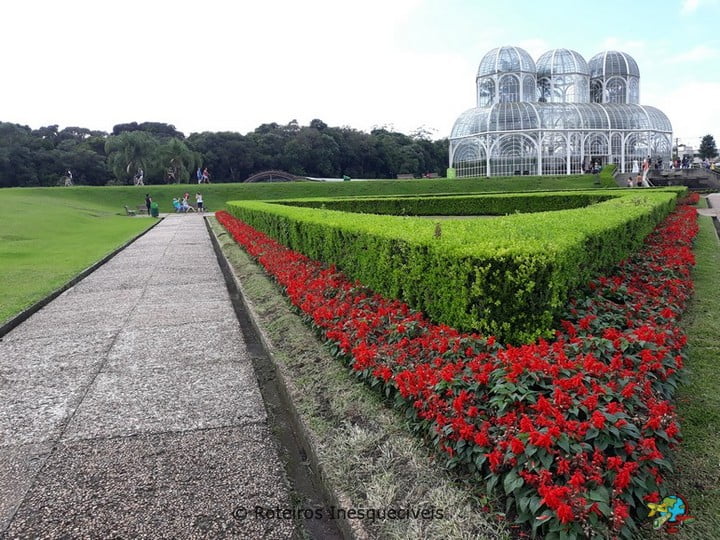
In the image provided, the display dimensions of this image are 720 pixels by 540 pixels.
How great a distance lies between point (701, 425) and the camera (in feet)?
10.1

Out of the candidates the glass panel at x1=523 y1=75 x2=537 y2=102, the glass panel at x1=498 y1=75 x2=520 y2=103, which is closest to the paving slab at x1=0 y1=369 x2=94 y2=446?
the glass panel at x1=498 y1=75 x2=520 y2=103

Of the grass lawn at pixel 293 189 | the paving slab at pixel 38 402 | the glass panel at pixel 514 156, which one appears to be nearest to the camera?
the paving slab at pixel 38 402

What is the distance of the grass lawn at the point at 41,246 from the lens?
8211mm

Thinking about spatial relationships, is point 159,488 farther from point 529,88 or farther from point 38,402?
point 529,88

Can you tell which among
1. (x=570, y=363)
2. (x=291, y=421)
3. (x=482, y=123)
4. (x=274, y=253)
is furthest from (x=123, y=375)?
(x=482, y=123)

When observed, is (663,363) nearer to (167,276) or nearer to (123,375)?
(123,375)

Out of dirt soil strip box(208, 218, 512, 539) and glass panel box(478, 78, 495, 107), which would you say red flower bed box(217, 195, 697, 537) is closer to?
dirt soil strip box(208, 218, 512, 539)

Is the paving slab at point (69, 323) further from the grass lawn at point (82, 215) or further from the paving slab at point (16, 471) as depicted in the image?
the paving slab at point (16, 471)

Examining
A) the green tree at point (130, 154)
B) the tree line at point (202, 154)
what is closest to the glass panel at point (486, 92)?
the tree line at point (202, 154)

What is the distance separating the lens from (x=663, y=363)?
331cm

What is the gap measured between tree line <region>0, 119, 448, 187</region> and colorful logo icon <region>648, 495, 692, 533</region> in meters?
49.6

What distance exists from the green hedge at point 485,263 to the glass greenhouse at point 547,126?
3702cm

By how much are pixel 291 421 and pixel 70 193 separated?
37536mm

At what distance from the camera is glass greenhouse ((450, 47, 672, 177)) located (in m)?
41.3
